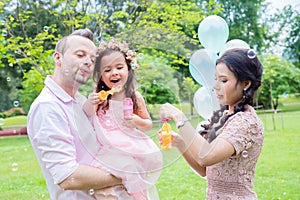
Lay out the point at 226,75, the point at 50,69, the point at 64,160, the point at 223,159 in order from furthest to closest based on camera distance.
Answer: the point at 50,69 → the point at 226,75 → the point at 223,159 → the point at 64,160

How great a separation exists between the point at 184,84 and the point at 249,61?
0.37 metres

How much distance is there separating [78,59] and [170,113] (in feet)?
1.21

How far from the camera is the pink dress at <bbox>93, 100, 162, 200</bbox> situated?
53.4 inches

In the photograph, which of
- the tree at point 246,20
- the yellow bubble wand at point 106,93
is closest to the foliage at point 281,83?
the tree at point 246,20

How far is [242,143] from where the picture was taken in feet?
5.28

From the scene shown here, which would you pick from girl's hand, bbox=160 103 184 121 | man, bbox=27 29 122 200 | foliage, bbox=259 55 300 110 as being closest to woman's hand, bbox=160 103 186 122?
girl's hand, bbox=160 103 184 121

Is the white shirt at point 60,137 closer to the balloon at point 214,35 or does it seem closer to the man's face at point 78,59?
the man's face at point 78,59

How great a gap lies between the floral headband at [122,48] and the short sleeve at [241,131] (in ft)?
1.54

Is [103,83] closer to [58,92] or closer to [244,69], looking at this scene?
[58,92]

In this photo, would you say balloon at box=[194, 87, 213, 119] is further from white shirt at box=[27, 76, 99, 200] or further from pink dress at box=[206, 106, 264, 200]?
white shirt at box=[27, 76, 99, 200]

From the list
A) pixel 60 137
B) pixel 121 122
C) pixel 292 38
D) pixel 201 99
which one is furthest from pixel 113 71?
Answer: pixel 292 38

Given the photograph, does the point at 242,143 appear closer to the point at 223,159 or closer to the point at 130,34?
the point at 223,159

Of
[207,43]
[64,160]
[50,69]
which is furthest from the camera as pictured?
[50,69]

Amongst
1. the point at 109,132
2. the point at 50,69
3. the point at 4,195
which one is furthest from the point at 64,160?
the point at 50,69
